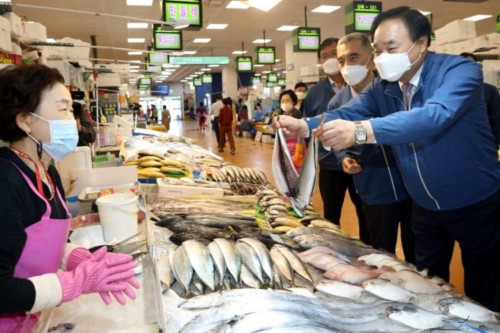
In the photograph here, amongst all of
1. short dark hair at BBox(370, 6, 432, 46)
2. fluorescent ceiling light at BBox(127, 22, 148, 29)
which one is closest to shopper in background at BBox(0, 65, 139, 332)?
short dark hair at BBox(370, 6, 432, 46)

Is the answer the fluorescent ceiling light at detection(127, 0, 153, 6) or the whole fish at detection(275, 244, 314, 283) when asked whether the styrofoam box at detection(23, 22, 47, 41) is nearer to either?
the whole fish at detection(275, 244, 314, 283)

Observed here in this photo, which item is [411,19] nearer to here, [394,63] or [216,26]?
[394,63]

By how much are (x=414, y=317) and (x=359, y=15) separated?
933cm

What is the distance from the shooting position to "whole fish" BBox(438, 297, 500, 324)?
1.56m

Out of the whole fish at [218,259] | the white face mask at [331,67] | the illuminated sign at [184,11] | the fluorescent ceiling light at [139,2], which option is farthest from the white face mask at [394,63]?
the fluorescent ceiling light at [139,2]

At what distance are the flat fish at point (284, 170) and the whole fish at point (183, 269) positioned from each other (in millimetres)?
624

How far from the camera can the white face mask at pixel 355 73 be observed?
3.23 metres

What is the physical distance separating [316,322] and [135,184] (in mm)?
2082

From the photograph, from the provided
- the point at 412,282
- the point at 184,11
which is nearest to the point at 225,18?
the point at 184,11

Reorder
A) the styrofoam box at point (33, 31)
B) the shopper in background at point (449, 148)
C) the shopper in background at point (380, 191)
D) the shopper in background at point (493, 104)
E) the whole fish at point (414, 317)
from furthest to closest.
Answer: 1. the styrofoam box at point (33, 31)
2. the shopper in background at point (493, 104)
3. the shopper in background at point (380, 191)
4. the shopper in background at point (449, 148)
5. the whole fish at point (414, 317)

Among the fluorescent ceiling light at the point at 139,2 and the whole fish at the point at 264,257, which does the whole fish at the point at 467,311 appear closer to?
the whole fish at the point at 264,257

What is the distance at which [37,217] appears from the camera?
1.51m

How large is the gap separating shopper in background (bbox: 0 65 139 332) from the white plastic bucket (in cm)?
37

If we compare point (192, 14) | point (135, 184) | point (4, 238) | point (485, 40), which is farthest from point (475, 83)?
point (485, 40)
